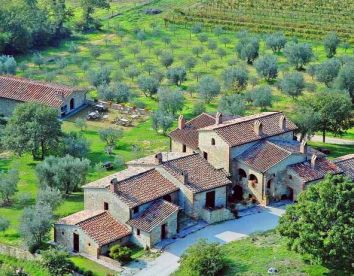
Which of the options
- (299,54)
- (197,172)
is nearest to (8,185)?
(197,172)

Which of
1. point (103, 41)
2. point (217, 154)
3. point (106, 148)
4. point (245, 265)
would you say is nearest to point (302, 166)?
point (217, 154)

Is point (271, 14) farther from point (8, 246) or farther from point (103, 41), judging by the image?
point (8, 246)

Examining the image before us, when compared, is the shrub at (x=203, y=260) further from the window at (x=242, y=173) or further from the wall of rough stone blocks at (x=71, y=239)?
the window at (x=242, y=173)

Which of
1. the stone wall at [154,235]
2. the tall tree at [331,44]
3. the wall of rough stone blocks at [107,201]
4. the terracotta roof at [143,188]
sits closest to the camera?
the stone wall at [154,235]

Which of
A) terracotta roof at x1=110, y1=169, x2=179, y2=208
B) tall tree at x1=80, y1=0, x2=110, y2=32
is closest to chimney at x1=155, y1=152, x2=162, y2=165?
terracotta roof at x1=110, y1=169, x2=179, y2=208

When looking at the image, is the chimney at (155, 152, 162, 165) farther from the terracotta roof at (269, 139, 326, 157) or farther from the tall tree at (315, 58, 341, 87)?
the tall tree at (315, 58, 341, 87)

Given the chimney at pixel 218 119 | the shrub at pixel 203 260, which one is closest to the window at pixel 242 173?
the chimney at pixel 218 119

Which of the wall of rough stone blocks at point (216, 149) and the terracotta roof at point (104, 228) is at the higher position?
the wall of rough stone blocks at point (216, 149)
